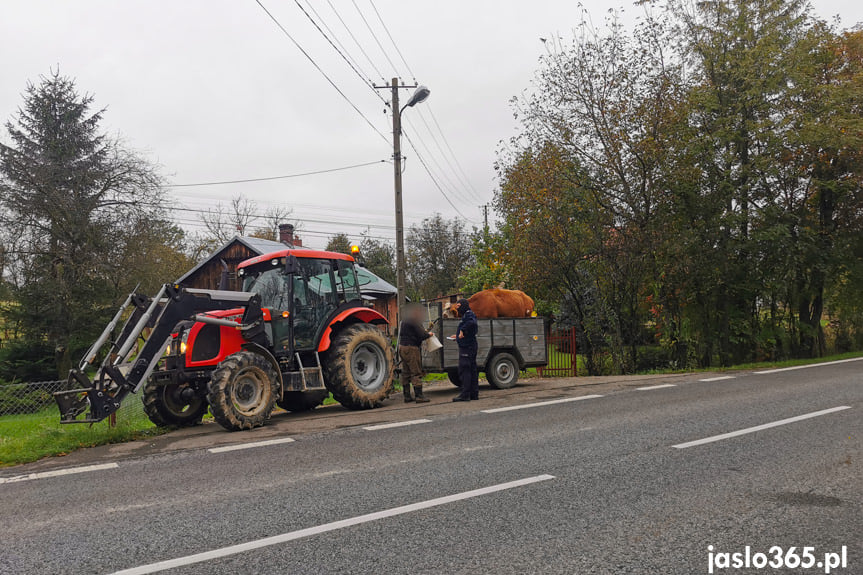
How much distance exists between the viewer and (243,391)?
361 inches

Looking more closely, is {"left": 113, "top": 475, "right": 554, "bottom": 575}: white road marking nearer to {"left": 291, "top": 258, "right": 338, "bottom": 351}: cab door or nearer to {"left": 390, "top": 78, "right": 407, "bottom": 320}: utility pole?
{"left": 291, "top": 258, "right": 338, "bottom": 351}: cab door

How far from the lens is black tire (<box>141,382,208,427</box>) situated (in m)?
9.54

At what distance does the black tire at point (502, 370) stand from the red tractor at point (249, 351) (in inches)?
114

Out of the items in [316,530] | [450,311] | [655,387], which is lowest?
[316,530]

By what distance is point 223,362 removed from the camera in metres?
8.93

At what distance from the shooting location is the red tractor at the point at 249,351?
28.1 ft

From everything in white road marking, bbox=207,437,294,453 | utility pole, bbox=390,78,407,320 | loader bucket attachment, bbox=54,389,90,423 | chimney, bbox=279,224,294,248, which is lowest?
white road marking, bbox=207,437,294,453

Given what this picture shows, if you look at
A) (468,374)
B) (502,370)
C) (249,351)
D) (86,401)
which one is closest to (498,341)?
(502,370)

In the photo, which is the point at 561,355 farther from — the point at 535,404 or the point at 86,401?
the point at 86,401

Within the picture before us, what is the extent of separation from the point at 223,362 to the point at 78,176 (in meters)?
24.7

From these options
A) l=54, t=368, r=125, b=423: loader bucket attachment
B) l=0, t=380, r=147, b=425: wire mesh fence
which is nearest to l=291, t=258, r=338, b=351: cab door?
l=54, t=368, r=125, b=423: loader bucket attachment

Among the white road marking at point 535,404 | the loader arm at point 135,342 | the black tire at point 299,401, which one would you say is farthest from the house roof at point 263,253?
the loader arm at point 135,342

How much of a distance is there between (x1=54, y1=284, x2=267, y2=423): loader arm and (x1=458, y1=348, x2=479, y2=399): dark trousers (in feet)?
11.9

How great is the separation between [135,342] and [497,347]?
7300 mm
